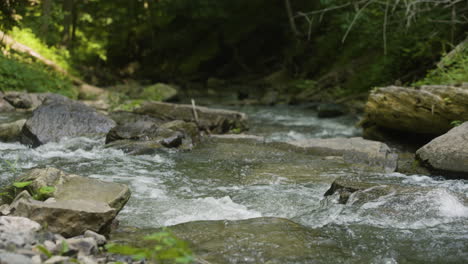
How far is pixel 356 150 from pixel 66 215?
4.82 m

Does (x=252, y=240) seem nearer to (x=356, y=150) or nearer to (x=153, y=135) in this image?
(x=356, y=150)

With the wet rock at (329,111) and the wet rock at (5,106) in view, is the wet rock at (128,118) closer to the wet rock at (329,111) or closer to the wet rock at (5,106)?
the wet rock at (5,106)

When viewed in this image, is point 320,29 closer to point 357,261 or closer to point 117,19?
point 117,19

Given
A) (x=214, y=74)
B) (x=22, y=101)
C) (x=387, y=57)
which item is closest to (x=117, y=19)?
(x=214, y=74)

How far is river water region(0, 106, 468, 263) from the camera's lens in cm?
380

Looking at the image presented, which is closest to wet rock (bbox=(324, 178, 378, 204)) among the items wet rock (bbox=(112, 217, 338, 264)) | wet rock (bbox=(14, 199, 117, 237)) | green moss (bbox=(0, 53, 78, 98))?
wet rock (bbox=(112, 217, 338, 264))

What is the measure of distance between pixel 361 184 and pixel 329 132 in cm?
576

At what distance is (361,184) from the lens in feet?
15.9

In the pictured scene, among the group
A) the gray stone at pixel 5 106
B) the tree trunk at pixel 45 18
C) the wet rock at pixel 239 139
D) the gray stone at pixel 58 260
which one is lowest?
the wet rock at pixel 239 139

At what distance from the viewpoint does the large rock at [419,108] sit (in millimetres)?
7227

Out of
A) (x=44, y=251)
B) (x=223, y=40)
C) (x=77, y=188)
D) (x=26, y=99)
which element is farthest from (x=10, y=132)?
(x=223, y=40)

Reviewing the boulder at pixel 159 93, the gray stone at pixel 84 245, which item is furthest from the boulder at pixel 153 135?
the boulder at pixel 159 93

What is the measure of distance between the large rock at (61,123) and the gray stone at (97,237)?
4.88 metres

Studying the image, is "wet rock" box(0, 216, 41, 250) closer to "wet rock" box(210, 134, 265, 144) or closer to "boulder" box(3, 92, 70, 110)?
"wet rock" box(210, 134, 265, 144)
